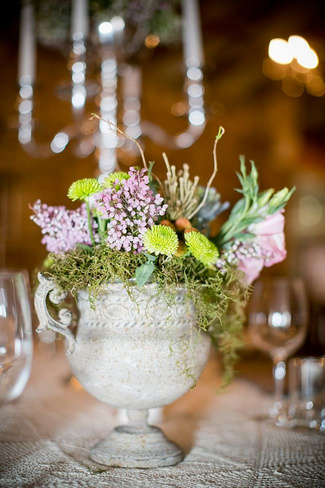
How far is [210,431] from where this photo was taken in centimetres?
97

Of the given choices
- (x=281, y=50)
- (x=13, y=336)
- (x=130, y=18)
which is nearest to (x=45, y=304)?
(x=13, y=336)

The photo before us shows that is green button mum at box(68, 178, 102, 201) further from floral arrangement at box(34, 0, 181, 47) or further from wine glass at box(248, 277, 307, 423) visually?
floral arrangement at box(34, 0, 181, 47)

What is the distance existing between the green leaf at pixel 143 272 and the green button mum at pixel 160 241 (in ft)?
0.07

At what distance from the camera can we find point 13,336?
2.48 feet

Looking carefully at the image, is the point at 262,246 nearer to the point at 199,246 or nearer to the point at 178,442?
the point at 199,246

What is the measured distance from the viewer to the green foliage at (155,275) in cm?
74

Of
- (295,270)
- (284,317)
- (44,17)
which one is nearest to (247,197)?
(284,317)

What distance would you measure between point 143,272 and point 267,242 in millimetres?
229

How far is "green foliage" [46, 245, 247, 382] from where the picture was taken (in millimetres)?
736

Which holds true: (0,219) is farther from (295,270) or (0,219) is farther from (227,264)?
(295,270)

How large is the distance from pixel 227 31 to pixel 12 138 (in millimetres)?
1344

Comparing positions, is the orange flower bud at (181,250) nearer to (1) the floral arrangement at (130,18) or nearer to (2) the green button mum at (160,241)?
(2) the green button mum at (160,241)

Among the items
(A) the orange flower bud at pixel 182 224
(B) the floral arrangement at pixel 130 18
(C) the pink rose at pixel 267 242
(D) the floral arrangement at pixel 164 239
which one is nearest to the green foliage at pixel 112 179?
(D) the floral arrangement at pixel 164 239

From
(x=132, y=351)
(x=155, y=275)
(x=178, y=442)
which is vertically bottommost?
(x=178, y=442)
